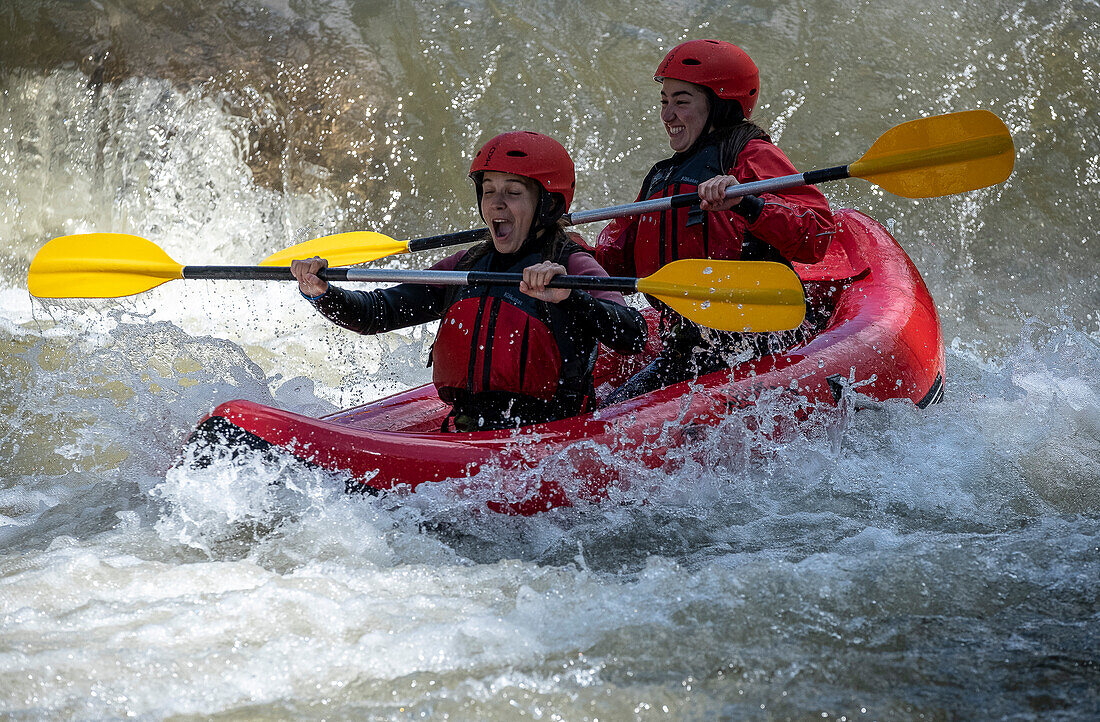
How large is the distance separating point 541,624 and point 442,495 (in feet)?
1.69

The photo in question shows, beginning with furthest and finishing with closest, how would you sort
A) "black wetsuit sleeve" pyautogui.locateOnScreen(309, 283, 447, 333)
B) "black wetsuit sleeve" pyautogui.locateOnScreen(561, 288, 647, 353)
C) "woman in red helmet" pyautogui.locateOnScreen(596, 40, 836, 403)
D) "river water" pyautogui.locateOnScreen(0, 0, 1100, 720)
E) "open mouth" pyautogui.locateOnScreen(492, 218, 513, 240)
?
"woman in red helmet" pyautogui.locateOnScreen(596, 40, 836, 403), "black wetsuit sleeve" pyautogui.locateOnScreen(309, 283, 447, 333), "open mouth" pyautogui.locateOnScreen(492, 218, 513, 240), "black wetsuit sleeve" pyautogui.locateOnScreen(561, 288, 647, 353), "river water" pyautogui.locateOnScreen(0, 0, 1100, 720)

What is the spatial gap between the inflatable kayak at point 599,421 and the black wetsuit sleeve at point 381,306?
0.99ft

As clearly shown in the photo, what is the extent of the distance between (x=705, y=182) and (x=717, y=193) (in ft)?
0.35

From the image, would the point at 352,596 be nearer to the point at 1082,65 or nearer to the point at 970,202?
the point at 970,202

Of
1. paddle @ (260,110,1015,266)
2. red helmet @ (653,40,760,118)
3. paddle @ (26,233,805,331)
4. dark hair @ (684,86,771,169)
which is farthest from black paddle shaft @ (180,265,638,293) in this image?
red helmet @ (653,40,760,118)

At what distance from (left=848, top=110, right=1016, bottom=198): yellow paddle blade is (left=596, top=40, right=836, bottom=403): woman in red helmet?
0.86 ft

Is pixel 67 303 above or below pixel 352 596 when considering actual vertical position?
above

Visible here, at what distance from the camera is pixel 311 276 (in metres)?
2.80

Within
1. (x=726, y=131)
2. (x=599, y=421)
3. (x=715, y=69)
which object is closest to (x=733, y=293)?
(x=599, y=421)

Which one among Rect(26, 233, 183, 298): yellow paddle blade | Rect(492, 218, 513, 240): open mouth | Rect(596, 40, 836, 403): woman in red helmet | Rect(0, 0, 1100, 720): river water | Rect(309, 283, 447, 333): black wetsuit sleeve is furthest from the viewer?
Rect(26, 233, 183, 298): yellow paddle blade

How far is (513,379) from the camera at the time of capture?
2.63 meters

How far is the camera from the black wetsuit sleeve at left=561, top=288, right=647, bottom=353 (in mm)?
2602

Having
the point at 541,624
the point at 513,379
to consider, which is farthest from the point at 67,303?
the point at 541,624

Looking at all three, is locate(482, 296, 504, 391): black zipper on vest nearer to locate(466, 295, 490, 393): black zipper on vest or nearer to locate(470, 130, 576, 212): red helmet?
locate(466, 295, 490, 393): black zipper on vest
